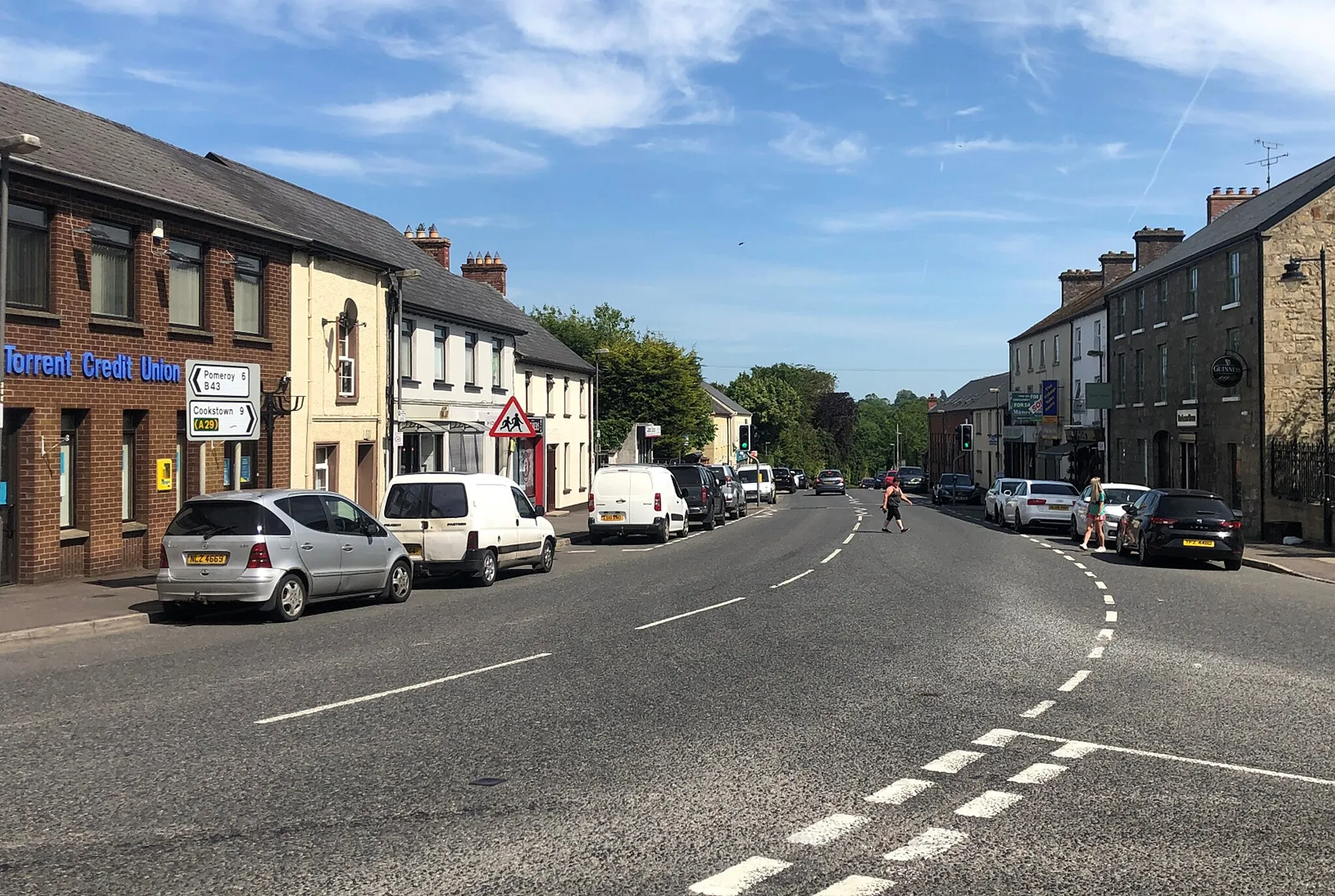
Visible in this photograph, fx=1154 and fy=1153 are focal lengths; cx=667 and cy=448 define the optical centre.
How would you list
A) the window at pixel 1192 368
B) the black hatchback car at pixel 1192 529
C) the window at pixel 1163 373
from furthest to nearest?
1. the window at pixel 1163 373
2. the window at pixel 1192 368
3. the black hatchback car at pixel 1192 529

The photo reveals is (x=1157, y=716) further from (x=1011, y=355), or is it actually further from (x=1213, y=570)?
(x=1011, y=355)

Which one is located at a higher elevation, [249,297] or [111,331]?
[249,297]

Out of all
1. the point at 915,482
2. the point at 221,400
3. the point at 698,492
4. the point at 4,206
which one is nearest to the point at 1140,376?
the point at 698,492

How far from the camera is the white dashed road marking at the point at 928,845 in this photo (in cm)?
521

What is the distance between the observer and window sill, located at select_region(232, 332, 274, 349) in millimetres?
22141

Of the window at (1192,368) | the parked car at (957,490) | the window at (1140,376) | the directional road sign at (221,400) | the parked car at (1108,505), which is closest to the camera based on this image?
the directional road sign at (221,400)

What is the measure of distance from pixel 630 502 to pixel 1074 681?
65.2ft

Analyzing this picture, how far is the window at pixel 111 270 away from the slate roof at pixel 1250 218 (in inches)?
1165

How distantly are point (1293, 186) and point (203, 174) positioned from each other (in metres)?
33.6

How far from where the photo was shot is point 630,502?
29172 mm

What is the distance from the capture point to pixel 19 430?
56.1 feet

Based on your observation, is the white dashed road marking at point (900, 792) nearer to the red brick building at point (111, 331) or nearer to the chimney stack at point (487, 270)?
the red brick building at point (111, 331)

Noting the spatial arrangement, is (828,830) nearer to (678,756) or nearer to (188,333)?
(678,756)

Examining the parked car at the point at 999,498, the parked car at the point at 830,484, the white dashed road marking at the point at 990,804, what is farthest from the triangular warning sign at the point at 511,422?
the parked car at the point at 830,484
